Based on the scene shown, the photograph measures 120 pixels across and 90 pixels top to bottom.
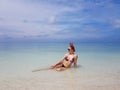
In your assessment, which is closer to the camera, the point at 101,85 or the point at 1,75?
the point at 101,85

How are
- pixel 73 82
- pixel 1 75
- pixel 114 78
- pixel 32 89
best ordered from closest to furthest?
pixel 32 89 < pixel 73 82 < pixel 114 78 < pixel 1 75

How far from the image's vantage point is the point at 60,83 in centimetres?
555

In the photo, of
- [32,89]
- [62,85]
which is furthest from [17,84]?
[62,85]

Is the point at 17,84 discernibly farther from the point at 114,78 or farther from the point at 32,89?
the point at 114,78

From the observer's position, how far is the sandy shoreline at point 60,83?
16.7ft

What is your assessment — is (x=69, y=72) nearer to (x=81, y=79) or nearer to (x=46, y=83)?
(x=81, y=79)

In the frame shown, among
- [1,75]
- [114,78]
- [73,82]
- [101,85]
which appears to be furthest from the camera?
[1,75]

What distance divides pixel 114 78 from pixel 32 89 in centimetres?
253

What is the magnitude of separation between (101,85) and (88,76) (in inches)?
46.5

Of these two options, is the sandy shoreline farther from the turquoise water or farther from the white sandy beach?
the turquoise water

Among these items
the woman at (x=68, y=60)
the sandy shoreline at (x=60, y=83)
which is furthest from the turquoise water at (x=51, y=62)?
the sandy shoreline at (x=60, y=83)

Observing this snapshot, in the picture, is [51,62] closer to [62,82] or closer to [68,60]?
[68,60]

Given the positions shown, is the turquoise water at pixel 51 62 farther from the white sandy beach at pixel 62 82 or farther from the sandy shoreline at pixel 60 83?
the sandy shoreline at pixel 60 83

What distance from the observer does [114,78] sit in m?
6.12
